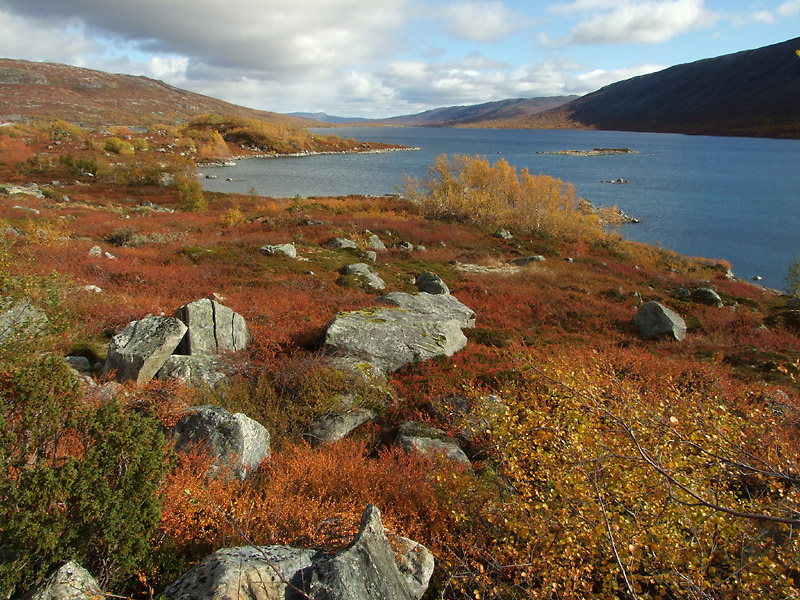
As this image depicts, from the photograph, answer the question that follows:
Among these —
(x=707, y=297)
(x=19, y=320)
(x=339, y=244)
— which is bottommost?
(x=707, y=297)

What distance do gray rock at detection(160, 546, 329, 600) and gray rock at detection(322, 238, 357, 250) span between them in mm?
23862

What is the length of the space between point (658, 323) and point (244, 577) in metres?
19.4

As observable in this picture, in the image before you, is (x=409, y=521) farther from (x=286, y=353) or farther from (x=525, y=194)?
(x=525, y=194)

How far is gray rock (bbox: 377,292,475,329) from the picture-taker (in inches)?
629

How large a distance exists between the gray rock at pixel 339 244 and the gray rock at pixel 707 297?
68.3ft

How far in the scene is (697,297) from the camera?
82.4 feet

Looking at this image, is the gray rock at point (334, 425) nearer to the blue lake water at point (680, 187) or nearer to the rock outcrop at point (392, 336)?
the rock outcrop at point (392, 336)

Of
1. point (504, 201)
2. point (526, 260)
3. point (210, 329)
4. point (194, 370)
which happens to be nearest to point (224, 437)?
point (194, 370)

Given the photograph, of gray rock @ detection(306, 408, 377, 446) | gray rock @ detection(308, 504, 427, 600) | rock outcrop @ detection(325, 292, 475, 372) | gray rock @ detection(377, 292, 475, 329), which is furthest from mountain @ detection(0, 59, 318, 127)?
gray rock @ detection(308, 504, 427, 600)

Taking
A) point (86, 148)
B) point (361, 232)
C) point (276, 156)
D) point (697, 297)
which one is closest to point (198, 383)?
point (361, 232)

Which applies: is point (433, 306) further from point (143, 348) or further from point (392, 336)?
point (143, 348)

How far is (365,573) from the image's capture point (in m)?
4.02

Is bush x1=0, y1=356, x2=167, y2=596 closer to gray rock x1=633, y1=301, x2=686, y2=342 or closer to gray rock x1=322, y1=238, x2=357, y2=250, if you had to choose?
gray rock x1=633, y1=301, x2=686, y2=342

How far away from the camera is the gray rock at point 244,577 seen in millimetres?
3623
